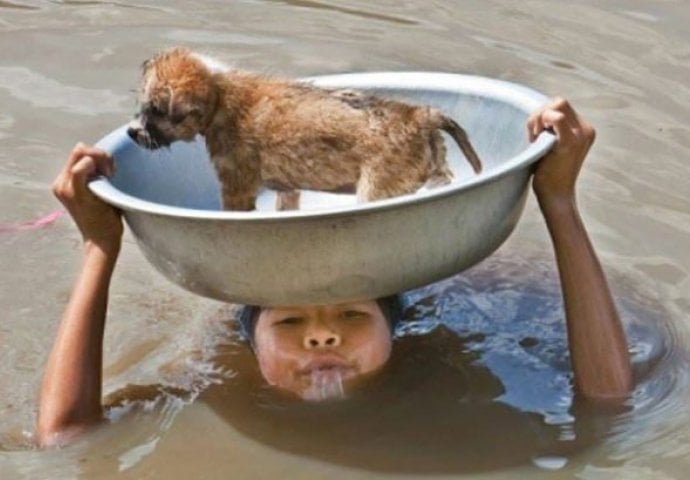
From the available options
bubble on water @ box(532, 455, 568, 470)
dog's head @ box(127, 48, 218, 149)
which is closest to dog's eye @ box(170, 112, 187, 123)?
dog's head @ box(127, 48, 218, 149)

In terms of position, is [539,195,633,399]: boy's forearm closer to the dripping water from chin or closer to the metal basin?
the metal basin

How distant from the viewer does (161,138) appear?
11.6 feet

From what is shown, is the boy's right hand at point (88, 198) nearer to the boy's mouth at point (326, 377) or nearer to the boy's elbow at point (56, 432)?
the boy's elbow at point (56, 432)

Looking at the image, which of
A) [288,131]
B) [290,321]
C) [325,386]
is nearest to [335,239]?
[288,131]

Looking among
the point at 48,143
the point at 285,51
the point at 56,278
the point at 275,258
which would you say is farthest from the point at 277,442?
the point at 285,51

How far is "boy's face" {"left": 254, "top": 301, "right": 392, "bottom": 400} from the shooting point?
12.5ft

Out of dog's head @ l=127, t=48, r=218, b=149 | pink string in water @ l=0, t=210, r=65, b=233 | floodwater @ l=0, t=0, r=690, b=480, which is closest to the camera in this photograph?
dog's head @ l=127, t=48, r=218, b=149

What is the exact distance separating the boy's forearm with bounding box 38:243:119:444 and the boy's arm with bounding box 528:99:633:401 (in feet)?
3.30

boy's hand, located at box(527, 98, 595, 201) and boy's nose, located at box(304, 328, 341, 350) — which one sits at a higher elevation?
boy's hand, located at box(527, 98, 595, 201)

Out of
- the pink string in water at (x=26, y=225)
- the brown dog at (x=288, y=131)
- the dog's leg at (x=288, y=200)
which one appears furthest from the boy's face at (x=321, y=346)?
the pink string in water at (x=26, y=225)

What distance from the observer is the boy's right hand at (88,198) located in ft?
11.7

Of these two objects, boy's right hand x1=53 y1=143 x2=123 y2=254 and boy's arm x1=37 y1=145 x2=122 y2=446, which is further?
boy's arm x1=37 y1=145 x2=122 y2=446

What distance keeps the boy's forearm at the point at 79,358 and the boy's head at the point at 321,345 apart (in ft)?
1.25

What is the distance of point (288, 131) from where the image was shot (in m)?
3.60
